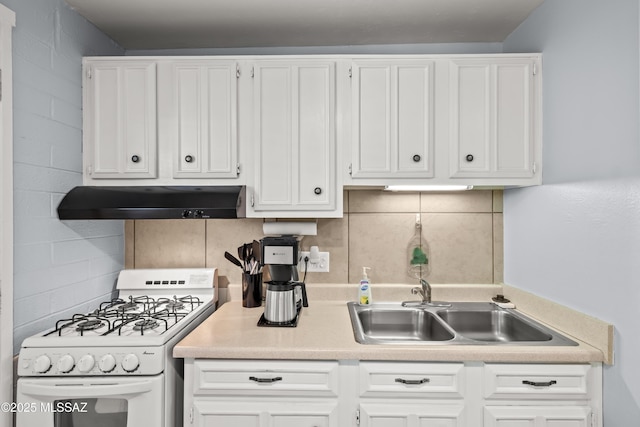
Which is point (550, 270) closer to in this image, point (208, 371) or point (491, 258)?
point (491, 258)

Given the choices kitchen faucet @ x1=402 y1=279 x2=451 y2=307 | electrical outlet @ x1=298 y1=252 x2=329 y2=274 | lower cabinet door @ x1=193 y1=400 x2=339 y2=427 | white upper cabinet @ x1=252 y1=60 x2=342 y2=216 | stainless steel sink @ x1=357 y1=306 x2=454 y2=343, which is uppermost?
white upper cabinet @ x1=252 y1=60 x2=342 y2=216

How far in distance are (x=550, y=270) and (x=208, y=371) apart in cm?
167

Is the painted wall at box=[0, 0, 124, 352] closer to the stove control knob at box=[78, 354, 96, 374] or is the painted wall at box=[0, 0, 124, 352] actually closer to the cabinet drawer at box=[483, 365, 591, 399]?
the stove control knob at box=[78, 354, 96, 374]

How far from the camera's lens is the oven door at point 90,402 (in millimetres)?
1475

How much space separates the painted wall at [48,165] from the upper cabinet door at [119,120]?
6 cm

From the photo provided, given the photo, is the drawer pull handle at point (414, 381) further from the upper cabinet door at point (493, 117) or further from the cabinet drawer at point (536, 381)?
the upper cabinet door at point (493, 117)

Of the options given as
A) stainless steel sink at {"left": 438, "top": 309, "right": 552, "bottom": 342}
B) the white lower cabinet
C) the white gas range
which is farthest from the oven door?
stainless steel sink at {"left": 438, "top": 309, "right": 552, "bottom": 342}

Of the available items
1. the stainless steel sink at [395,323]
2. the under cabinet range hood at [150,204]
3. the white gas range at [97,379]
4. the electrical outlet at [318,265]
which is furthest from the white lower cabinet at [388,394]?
the electrical outlet at [318,265]

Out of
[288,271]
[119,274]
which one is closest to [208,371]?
[288,271]

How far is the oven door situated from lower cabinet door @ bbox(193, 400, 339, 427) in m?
0.18

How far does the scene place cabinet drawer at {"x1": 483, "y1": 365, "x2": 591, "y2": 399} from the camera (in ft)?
5.00

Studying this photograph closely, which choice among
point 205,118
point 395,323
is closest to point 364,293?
point 395,323

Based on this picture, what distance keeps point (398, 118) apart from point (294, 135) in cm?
55

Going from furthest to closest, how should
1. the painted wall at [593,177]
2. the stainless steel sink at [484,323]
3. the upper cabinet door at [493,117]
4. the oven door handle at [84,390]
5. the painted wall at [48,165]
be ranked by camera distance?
the stainless steel sink at [484,323] < the upper cabinet door at [493,117] < the painted wall at [48,165] < the oven door handle at [84,390] < the painted wall at [593,177]
